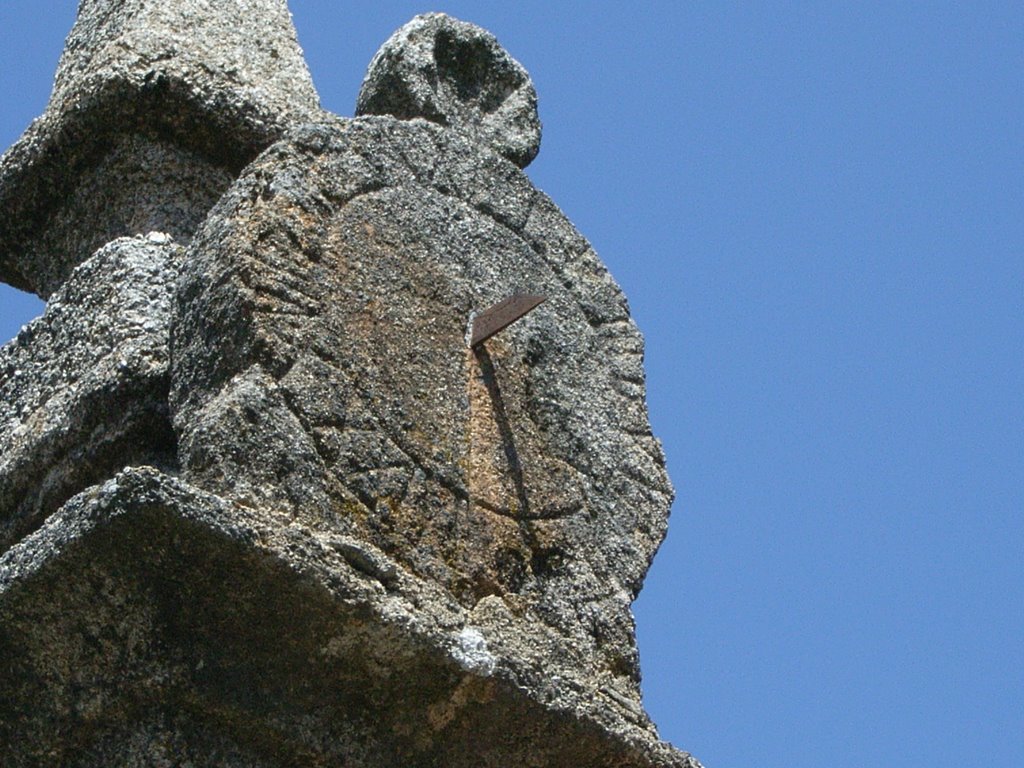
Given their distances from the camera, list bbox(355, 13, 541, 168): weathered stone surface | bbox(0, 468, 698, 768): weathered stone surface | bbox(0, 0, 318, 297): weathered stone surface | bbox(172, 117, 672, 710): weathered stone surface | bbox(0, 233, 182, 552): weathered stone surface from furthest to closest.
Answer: bbox(355, 13, 541, 168): weathered stone surface → bbox(0, 0, 318, 297): weathered stone surface → bbox(0, 233, 182, 552): weathered stone surface → bbox(172, 117, 672, 710): weathered stone surface → bbox(0, 468, 698, 768): weathered stone surface

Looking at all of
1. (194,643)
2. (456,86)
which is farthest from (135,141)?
(194,643)

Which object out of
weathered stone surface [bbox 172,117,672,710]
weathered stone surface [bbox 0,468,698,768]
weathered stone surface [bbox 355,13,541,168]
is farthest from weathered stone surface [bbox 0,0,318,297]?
weathered stone surface [bbox 0,468,698,768]

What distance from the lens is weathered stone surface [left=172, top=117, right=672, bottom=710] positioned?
3.38 metres

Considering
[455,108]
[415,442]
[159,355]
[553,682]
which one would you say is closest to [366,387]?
[415,442]

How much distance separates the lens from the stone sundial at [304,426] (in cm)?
292

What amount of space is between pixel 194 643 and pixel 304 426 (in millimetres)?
555

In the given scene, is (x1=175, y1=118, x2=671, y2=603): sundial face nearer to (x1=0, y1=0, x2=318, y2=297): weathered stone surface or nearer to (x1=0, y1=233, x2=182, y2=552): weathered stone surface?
(x1=0, y1=233, x2=182, y2=552): weathered stone surface

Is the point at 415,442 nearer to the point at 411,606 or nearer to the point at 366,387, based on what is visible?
the point at 366,387

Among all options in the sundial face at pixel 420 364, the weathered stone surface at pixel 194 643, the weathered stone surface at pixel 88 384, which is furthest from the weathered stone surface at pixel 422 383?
the weathered stone surface at pixel 194 643

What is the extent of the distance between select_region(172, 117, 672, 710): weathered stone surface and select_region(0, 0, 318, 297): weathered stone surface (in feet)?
1.56

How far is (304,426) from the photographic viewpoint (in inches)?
133

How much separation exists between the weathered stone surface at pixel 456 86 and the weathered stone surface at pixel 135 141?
18 centimetres

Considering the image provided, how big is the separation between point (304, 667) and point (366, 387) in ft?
2.32

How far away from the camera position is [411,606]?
3.07 m
